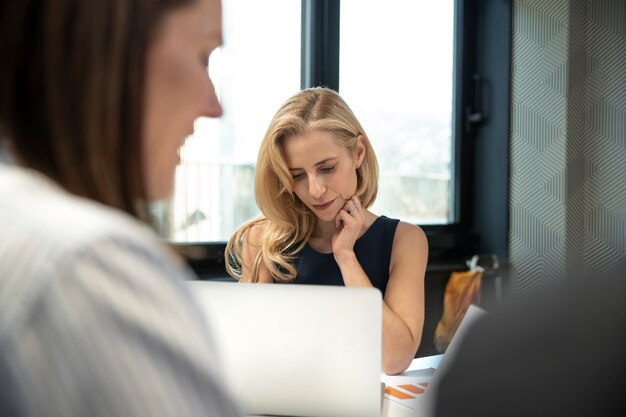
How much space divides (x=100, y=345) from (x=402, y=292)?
1.60 m

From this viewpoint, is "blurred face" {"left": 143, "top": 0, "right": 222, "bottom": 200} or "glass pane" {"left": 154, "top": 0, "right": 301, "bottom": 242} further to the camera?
"glass pane" {"left": 154, "top": 0, "right": 301, "bottom": 242}

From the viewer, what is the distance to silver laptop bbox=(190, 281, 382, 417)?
105 cm

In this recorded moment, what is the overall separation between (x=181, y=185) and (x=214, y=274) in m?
0.41

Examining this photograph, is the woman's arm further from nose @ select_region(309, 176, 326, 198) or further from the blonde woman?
nose @ select_region(309, 176, 326, 198)

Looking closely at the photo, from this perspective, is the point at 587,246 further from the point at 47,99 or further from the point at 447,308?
the point at 47,99

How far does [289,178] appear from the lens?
1919 millimetres

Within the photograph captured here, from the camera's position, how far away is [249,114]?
9.07 feet

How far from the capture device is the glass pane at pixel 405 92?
306 centimetres

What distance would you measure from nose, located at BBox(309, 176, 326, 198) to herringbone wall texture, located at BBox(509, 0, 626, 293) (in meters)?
1.58

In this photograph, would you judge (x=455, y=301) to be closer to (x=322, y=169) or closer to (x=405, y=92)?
(x=405, y=92)

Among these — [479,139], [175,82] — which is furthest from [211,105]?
[479,139]

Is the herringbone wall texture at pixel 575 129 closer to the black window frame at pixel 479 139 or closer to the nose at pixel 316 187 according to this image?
the black window frame at pixel 479 139

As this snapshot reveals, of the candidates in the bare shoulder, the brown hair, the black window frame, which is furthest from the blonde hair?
the brown hair

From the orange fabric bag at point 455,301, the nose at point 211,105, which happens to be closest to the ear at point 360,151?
the orange fabric bag at point 455,301
